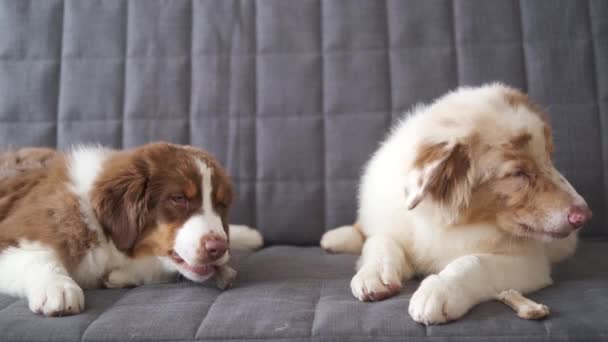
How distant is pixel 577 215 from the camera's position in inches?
58.2

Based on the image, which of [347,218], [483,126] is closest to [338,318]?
[483,126]

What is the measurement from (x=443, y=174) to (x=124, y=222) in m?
1.03

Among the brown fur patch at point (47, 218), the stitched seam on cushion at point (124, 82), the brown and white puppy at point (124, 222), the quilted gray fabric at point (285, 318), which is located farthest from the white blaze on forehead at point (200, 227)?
the stitched seam on cushion at point (124, 82)

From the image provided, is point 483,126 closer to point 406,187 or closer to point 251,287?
point 406,187

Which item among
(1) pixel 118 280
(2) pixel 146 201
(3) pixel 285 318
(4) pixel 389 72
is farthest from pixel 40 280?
(4) pixel 389 72

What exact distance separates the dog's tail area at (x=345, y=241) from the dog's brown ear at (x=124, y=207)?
805 millimetres

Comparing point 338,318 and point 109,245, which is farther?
point 109,245

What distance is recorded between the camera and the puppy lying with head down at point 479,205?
1478 mm

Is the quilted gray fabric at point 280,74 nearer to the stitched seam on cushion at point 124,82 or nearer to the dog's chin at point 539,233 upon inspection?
the stitched seam on cushion at point 124,82

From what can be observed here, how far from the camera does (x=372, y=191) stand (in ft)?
6.44

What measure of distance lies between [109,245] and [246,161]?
873 mm

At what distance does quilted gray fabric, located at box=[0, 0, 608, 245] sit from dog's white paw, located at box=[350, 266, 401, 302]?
85 centimetres

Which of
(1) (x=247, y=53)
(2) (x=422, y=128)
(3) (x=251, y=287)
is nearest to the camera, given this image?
(3) (x=251, y=287)

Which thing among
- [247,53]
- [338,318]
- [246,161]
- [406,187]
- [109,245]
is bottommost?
[338,318]
